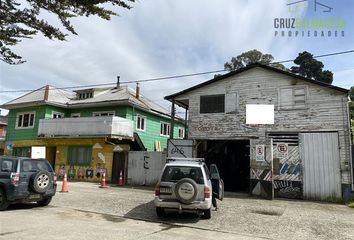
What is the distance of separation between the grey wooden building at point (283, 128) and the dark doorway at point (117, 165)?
628 centimetres

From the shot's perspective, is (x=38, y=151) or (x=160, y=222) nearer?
(x=160, y=222)

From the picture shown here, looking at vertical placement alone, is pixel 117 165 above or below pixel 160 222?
above

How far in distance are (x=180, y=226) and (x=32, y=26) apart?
22.1 feet

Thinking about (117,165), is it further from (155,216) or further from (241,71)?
(155,216)

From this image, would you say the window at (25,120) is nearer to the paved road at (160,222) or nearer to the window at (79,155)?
the window at (79,155)

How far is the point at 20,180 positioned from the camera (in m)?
10.1

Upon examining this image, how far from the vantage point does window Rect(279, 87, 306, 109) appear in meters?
16.8

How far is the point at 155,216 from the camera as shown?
10.0 metres

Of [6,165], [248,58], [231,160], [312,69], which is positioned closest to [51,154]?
[231,160]

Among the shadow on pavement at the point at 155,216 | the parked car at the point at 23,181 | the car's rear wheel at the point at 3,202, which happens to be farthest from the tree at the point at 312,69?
the car's rear wheel at the point at 3,202

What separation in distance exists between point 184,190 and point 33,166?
18.3ft

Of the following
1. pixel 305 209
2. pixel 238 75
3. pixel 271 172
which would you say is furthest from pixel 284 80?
pixel 305 209

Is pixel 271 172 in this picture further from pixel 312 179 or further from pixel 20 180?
pixel 20 180

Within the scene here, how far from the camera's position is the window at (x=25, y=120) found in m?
28.6
